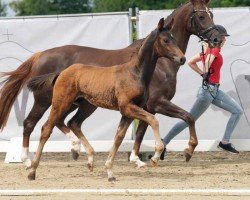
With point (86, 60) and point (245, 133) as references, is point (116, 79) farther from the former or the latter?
point (245, 133)

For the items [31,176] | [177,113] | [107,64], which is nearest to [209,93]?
[177,113]

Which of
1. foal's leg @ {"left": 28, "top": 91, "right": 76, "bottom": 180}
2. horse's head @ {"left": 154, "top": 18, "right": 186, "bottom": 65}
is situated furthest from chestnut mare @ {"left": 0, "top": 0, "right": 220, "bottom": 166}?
horse's head @ {"left": 154, "top": 18, "right": 186, "bottom": 65}

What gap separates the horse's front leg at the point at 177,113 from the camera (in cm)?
949

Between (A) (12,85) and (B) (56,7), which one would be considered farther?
(B) (56,7)

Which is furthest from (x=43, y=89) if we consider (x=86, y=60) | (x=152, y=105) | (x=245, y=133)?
(x=245, y=133)

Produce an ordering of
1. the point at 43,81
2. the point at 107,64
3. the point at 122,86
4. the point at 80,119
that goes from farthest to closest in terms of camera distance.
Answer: the point at 107,64 < the point at 80,119 < the point at 43,81 < the point at 122,86

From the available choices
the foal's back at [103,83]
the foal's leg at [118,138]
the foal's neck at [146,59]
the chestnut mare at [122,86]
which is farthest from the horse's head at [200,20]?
the foal's leg at [118,138]

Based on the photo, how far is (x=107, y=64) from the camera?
1027 cm

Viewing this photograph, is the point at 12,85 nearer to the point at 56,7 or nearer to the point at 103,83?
the point at 103,83

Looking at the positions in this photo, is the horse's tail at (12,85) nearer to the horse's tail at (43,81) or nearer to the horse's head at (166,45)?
the horse's tail at (43,81)

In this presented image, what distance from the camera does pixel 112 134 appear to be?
1141 centimetres

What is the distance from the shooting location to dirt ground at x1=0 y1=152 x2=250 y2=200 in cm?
815

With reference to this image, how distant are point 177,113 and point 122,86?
1.51 metres

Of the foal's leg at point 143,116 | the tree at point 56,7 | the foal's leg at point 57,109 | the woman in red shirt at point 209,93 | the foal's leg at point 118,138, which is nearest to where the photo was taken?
the foal's leg at point 143,116
